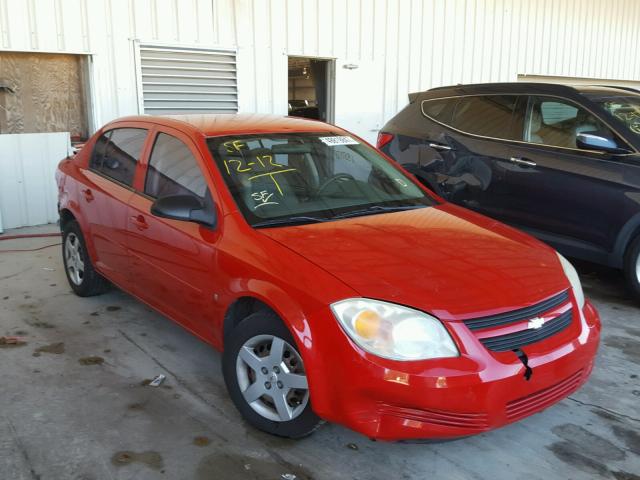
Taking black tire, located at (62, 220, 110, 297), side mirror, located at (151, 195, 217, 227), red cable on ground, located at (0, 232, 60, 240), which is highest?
side mirror, located at (151, 195, 217, 227)

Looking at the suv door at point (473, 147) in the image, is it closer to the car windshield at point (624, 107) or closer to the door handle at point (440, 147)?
the door handle at point (440, 147)

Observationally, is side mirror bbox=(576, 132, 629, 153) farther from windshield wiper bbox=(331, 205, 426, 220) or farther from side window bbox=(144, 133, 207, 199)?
side window bbox=(144, 133, 207, 199)

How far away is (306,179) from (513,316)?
4.88 feet

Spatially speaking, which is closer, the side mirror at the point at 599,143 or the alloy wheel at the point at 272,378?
the alloy wheel at the point at 272,378

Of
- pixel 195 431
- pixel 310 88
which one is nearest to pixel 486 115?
pixel 195 431

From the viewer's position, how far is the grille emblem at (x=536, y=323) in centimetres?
260

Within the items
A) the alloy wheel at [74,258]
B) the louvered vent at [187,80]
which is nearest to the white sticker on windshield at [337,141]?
the alloy wheel at [74,258]

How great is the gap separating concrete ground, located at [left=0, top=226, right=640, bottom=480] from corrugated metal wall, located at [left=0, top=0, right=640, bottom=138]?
425 cm

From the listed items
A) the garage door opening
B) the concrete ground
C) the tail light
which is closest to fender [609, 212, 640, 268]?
the concrete ground

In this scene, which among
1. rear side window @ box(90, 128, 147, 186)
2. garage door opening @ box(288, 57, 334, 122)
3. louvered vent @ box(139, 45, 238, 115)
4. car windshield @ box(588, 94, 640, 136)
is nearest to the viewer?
rear side window @ box(90, 128, 147, 186)

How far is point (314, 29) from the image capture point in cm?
897

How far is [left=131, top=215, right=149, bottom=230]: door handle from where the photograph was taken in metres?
3.67

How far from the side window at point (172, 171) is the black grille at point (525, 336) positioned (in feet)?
5.60

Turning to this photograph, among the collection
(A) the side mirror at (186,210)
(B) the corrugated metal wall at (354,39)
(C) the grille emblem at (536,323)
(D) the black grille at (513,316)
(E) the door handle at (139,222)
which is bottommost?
(C) the grille emblem at (536,323)
